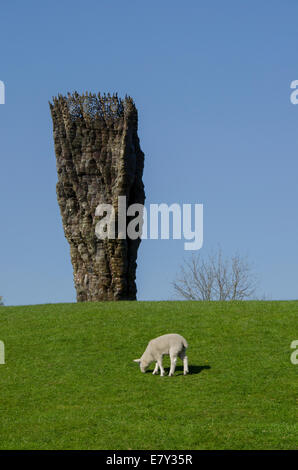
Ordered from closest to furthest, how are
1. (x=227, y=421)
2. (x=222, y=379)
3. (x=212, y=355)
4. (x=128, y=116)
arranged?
(x=227, y=421) < (x=222, y=379) < (x=212, y=355) < (x=128, y=116)

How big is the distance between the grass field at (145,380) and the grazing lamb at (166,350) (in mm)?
464

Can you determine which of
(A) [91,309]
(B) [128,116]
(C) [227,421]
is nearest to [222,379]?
(C) [227,421]

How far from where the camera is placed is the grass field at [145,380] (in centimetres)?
1661

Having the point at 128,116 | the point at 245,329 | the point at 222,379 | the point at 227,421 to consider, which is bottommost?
the point at 227,421

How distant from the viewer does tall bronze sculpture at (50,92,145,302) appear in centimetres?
4284

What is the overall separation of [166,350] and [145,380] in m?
1.33

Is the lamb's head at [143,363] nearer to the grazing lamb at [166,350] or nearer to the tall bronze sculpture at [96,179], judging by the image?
the grazing lamb at [166,350]

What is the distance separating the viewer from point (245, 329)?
26.8 metres

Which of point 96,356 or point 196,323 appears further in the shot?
point 196,323

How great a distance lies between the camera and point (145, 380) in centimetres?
2156

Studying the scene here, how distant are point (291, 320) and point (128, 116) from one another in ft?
67.3

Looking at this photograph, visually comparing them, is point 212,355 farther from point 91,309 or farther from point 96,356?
point 91,309

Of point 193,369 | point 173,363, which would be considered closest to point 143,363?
point 173,363

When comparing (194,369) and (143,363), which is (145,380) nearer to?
(143,363)
